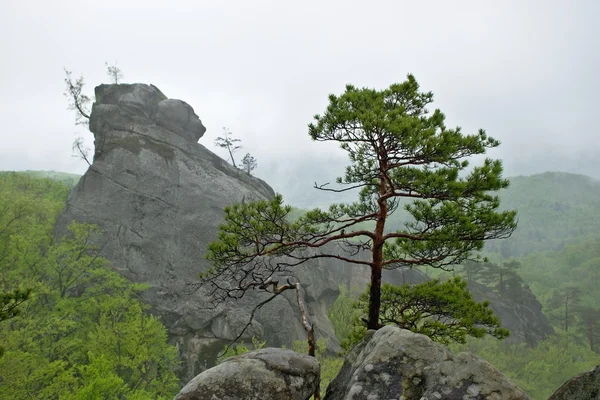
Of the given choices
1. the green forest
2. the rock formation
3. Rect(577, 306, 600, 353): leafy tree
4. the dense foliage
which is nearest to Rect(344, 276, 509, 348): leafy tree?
the green forest

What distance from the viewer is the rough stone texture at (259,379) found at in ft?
19.0

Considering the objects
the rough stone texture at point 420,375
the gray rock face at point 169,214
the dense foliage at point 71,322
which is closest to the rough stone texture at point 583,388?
the rough stone texture at point 420,375

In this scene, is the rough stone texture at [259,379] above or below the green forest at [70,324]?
above

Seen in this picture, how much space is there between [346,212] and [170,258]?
29360 mm

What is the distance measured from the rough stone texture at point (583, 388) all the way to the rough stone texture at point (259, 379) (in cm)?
418

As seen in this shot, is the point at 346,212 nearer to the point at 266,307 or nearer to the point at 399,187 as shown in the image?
the point at 399,187

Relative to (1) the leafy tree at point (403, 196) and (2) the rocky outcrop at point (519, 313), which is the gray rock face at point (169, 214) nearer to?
(1) the leafy tree at point (403, 196)

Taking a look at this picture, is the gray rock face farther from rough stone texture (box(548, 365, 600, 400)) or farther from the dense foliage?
rough stone texture (box(548, 365, 600, 400))

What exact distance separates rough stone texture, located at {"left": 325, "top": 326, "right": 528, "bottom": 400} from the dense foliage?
66.3 ft

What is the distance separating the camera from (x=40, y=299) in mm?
28125

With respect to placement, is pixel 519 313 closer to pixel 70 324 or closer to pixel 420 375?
pixel 70 324

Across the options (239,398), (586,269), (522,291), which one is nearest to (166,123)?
(239,398)

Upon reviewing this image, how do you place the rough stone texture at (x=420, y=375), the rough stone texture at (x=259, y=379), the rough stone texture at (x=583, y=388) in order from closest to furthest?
the rough stone texture at (x=583, y=388) < the rough stone texture at (x=420, y=375) < the rough stone texture at (x=259, y=379)

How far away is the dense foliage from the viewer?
857 inches
